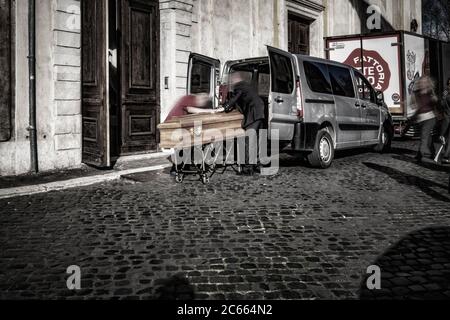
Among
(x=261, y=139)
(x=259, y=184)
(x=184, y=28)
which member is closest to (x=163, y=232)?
(x=259, y=184)

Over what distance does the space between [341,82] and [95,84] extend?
5199mm

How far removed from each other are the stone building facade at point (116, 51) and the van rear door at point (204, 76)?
133cm

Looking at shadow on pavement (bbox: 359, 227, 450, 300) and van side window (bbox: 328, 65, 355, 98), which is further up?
van side window (bbox: 328, 65, 355, 98)

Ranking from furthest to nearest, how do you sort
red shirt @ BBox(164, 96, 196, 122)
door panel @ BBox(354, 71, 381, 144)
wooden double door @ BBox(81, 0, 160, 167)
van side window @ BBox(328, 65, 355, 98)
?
door panel @ BBox(354, 71, 381, 144) → van side window @ BBox(328, 65, 355, 98) → wooden double door @ BBox(81, 0, 160, 167) → red shirt @ BBox(164, 96, 196, 122)

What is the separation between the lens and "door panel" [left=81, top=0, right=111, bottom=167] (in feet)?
28.0

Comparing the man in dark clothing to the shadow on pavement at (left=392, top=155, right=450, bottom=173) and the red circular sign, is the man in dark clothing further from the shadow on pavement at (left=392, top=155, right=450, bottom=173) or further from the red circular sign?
the red circular sign

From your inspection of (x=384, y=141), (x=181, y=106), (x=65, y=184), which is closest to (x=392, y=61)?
(x=384, y=141)

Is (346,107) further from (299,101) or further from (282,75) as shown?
(282,75)

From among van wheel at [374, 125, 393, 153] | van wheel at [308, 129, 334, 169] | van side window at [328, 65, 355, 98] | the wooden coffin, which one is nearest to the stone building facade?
the wooden coffin

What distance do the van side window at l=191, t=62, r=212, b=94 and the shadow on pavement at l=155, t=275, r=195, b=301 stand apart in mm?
6847

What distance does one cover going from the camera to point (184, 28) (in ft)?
37.8
